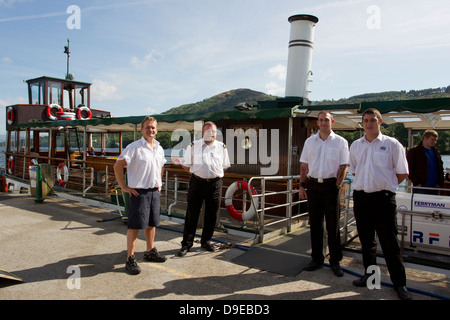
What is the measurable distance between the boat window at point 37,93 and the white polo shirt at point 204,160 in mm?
11992

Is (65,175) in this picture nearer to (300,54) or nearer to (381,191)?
(300,54)

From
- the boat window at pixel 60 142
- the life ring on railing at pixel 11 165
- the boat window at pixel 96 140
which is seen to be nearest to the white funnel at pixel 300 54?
the boat window at pixel 96 140

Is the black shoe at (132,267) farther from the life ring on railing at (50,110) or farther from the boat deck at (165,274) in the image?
the life ring on railing at (50,110)

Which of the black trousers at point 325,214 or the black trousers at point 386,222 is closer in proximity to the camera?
the black trousers at point 386,222

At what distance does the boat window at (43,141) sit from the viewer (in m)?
13.1

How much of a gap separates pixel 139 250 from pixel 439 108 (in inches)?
198

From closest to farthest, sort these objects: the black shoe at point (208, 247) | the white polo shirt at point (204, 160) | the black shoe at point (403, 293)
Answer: the black shoe at point (403, 293)
the white polo shirt at point (204, 160)
the black shoe at point (208, 247)

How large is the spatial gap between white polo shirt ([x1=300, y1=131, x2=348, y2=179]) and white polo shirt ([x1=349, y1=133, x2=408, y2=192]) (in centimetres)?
37

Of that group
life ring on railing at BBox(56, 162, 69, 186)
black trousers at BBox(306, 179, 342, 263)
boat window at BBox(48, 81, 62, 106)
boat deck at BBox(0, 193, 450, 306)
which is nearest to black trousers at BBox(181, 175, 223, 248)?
boat deck at BBox(0, 193, 450, 306)

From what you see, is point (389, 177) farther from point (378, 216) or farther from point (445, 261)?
point (445, 261)

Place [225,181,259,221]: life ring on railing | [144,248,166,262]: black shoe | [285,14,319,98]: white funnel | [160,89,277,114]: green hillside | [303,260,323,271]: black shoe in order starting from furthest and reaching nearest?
[160,89,277,114]: green hillside < [285,14,319,98]: white funnel < [225,181,259,221]: life ring on railing < [144,248,166,262]: black shoe < [303,260,323,271]: black shoe

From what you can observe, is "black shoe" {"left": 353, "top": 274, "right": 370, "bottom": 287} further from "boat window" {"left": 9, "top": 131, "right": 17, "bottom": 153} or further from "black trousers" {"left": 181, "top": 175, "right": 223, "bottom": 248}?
"boat window" {"left": 9, "top": 131, "right": 17, "bottom": 153}

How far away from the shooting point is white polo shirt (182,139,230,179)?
448 cm
